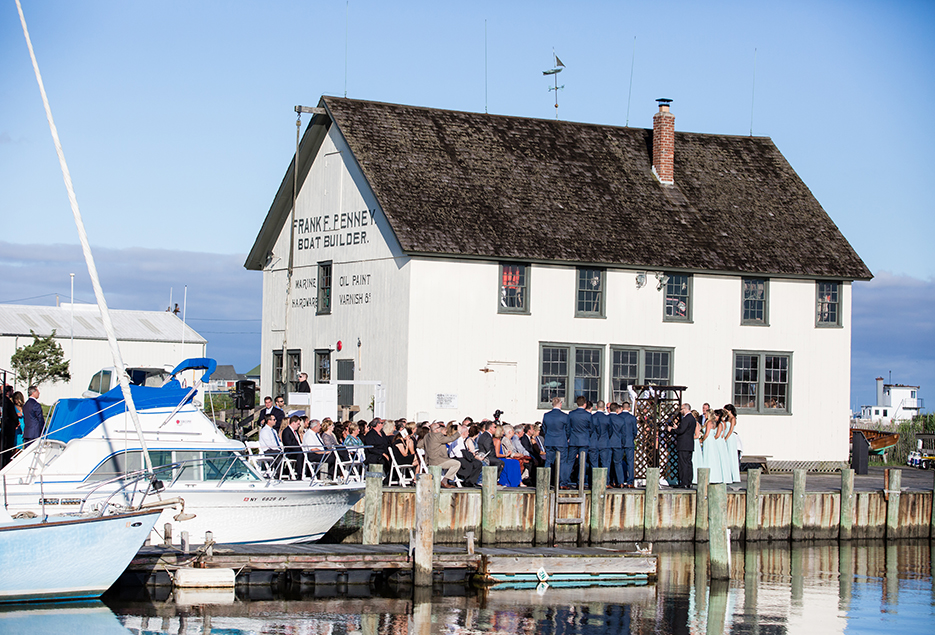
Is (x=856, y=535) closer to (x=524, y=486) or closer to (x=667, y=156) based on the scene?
(x=524, y=486)

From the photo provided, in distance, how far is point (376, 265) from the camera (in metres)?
31.7

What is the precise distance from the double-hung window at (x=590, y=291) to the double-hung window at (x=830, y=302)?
6.79m

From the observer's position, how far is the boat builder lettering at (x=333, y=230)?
3241 centimetres

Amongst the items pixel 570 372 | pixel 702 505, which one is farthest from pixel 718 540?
pixel 570 372

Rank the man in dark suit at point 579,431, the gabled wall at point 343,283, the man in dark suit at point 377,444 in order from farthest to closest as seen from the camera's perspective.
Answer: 1. the gabled wall at point 343,283
2. the man in dark suit at point 579,431
3. the man in dark suit at point 377,444

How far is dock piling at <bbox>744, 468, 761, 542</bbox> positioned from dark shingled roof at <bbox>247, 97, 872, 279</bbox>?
8762mm

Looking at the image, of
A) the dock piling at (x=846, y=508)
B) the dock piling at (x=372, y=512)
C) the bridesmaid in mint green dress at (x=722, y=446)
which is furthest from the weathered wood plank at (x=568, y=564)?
the dock piling at (x=846, y=508)

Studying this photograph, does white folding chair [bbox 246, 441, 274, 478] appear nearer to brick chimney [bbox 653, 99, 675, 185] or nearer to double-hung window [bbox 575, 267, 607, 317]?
double-hung window [bbox 575, 267, 607, 317]

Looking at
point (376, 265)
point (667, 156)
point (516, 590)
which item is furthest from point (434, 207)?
point (516, 590)

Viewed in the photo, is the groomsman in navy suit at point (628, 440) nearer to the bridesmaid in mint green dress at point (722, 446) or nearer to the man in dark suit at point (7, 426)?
the bridesmaid in mint green dress at point (722, 446)

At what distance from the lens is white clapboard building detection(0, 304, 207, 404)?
7381cm

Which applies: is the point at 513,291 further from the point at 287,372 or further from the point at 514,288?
the point at 287,372

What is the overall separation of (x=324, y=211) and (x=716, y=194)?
11316 millimetres

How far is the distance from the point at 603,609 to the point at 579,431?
577 cm
